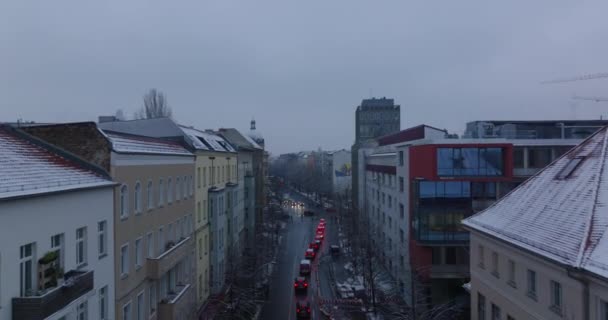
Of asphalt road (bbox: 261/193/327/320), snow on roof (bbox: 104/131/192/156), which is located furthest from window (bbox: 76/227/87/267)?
asphalt road (bbox: 261/193/327/320)

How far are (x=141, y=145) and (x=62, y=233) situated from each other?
8.21 metres

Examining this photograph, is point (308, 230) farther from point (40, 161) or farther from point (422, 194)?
point (40, 161)

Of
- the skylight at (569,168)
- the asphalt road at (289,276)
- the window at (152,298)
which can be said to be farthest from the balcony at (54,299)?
the asphalt road at (289,276)

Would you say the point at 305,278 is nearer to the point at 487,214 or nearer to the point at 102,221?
the point at 487,214

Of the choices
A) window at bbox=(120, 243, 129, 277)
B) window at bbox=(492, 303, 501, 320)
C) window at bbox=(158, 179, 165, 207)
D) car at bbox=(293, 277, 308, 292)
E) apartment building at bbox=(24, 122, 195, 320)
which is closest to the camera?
apartment building at bbox=(24, 122, 195, 320)

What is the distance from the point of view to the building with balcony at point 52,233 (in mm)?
12531

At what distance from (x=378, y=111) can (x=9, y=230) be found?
11314 centimetres

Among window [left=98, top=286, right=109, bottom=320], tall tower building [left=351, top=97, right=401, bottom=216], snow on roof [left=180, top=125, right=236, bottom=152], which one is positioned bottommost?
window [left=98, top=286, right=109, bottom=320]

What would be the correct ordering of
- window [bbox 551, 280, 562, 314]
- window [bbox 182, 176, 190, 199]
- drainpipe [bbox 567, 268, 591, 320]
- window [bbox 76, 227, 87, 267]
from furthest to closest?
window [bbox 182, 176, 190, 199] < window [bbox 76, 227, 87, 267] < window [bbox 551, 280, 562, 314] < drainpipe [bbox 567, 268, 591, 320]

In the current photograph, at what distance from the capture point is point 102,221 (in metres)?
17.8

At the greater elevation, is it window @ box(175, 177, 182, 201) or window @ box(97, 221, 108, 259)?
window @ box(175, 177, 182, 201)

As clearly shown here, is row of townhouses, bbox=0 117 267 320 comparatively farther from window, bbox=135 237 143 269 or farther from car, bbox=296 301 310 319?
car, bbox=296 301 310 319

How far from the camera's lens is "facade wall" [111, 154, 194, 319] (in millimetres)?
19595

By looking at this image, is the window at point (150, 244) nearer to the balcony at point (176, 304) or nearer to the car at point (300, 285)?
the balcony at point (176, 304)
